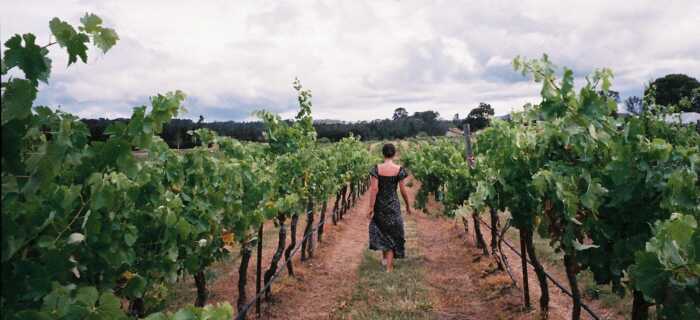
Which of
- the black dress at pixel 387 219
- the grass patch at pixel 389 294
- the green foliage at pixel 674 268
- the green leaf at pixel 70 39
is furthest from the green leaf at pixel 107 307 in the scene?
the black dress at pixel 387 219

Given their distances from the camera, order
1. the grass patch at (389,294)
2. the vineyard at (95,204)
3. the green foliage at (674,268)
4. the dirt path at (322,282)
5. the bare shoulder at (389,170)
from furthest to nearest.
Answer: the bare shoulder at (389,170), the dirt path at (322,282), the grass patch at (389,294), the green foliage at (674,268), the vineyard at (95,204)

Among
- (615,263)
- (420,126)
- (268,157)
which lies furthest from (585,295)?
(420,126)

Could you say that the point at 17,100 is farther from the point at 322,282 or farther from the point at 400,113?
the point at 400,113

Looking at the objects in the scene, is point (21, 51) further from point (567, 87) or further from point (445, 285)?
point (445, 285)

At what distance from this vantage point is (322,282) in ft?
32.7

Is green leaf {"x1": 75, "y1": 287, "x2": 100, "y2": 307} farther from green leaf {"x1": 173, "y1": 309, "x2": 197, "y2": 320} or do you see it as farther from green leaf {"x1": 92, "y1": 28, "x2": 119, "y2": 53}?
green leaf {"x1": 92, "y1": 28, "x2": 119, "y2": 53}

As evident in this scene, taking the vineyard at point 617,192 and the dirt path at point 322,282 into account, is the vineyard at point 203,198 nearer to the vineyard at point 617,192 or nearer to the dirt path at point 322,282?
the vineyard at point 617,192

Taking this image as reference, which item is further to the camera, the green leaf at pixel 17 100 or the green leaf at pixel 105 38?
the green leaf at pixel 105 38

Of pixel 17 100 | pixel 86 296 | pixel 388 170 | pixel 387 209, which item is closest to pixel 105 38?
pixel 17 100

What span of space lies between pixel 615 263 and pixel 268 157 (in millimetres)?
6494

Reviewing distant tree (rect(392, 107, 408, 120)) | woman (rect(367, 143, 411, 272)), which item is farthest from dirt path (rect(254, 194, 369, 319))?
distant tree (rect(392, 107, 408, 120))

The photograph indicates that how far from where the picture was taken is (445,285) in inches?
367

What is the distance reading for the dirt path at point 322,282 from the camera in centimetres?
806

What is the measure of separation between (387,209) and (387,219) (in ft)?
0.60
